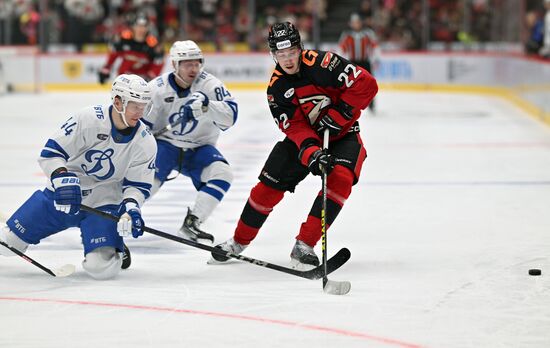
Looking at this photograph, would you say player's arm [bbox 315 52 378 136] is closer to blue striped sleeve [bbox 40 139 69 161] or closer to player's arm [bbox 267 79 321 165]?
player's arm [bbox 267 79 321 165]

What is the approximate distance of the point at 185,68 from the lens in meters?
5.68

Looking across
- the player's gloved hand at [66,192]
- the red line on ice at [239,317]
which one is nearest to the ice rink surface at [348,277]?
the red line on ice at [239,317]

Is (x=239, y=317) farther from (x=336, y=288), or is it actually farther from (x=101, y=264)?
(x=101, y=264)

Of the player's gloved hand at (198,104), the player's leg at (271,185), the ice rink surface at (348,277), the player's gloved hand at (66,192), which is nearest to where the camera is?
the ice rink surface at (348,277)

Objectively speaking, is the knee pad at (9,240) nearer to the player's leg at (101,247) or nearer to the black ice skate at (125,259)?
the player's leg at (101,247)

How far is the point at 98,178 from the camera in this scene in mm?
4789

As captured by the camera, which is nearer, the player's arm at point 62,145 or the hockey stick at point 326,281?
the hockey stick at point 326,281

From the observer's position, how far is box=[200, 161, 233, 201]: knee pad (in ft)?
18.8

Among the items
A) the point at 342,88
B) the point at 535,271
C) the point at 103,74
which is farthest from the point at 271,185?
the point at 103,74

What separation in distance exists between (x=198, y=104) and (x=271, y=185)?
0.82m

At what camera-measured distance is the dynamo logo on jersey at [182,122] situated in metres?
5.78

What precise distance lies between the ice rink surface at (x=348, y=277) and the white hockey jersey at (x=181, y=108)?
56cm

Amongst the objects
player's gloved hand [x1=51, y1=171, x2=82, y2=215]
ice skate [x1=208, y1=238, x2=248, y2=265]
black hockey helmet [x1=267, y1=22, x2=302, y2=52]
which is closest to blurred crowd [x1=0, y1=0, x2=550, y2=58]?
ice skate [x1=208, y1=238, x2=248, y2=265]

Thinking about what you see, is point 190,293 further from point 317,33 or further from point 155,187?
point 317,33
